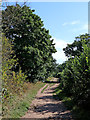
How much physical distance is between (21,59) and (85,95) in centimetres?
1272

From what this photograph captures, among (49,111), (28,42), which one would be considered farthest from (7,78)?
(28,42)

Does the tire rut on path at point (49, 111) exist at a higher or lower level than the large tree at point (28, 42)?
lower

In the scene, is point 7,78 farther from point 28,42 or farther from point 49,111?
point 28,42

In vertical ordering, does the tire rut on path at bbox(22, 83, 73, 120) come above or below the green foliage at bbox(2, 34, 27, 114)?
below

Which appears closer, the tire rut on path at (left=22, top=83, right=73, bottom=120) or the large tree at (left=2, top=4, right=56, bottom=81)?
the tire rut on path at (left=22, top=83, right=73, bottom=120)

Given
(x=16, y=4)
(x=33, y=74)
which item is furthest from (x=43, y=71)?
(x=16, y=4)

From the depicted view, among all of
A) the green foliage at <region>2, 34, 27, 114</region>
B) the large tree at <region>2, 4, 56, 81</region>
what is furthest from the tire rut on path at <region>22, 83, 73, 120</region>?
the large tree at <region>2, 4, 56, 81</region>

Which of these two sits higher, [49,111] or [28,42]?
[28,42]

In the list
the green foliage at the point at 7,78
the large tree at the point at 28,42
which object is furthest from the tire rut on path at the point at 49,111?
the large tree at the point at 28,42

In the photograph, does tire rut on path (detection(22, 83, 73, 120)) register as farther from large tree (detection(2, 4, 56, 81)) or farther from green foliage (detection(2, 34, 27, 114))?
large tree (detection(2, 4, 56, 81))

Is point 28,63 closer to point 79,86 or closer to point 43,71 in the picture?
point 43,71

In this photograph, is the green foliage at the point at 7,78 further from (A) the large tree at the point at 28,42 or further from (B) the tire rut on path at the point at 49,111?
(A) the large tree at the point at 28,42

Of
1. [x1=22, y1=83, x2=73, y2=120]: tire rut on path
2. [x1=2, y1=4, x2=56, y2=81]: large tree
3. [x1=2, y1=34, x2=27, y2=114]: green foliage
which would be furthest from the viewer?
[x1=2, y1=4, x2=56, y2=81]: large tree

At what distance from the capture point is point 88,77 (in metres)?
6.20
